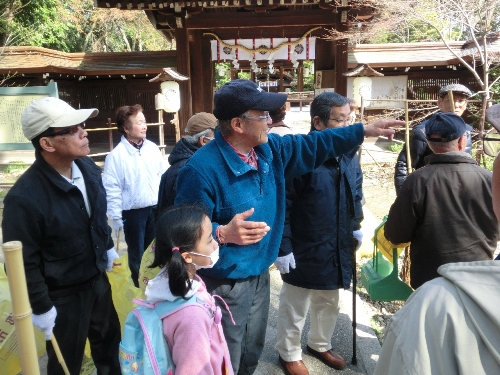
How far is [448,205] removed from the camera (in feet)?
6.96

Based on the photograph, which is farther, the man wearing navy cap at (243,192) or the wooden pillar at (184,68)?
the wooden pillar at (184,68)

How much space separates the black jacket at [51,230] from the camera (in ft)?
6.15

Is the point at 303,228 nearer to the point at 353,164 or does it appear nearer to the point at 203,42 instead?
Result: the point at 353,164

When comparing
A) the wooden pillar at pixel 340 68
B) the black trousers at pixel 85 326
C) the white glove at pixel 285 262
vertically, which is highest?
the wooden pillar at pixel 340 68

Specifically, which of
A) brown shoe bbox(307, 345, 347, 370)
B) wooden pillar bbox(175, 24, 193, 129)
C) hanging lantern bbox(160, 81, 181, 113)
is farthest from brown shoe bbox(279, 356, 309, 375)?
wooden pillar bbox(175, 24, 193, 129)

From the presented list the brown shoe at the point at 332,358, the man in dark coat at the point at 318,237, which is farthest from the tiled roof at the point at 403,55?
the brown shoe at the point at 332,358

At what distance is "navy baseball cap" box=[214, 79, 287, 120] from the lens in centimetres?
183

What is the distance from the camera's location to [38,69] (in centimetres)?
1155

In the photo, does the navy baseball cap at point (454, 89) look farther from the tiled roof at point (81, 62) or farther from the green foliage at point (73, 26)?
the green foliage at point (73, 26)

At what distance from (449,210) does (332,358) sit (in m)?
1.39

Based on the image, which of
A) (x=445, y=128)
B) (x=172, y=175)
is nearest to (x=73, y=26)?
(x=172, y=175)

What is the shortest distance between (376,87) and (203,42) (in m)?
5.92

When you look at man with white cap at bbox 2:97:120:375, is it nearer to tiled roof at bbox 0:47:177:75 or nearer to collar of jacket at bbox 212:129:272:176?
collar of jacket at bbox 212:129:272:176

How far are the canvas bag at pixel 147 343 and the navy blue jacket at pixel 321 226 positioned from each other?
46.9 inches
